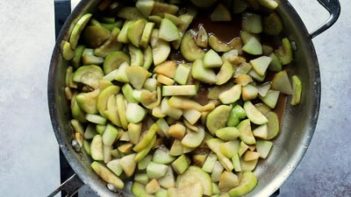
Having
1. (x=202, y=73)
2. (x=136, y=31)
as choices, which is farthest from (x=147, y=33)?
(x=202, y=73)

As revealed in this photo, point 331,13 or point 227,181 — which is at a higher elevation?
point 331,13

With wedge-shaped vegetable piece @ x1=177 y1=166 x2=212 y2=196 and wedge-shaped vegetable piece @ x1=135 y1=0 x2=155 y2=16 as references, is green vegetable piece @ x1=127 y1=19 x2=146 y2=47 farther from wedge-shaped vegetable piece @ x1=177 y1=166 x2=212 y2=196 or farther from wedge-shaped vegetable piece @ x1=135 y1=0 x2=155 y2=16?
wedge-shaped vegetable piece @ x1=177 y1=166 x2=212 y2=196

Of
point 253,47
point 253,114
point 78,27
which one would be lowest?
point 253,114

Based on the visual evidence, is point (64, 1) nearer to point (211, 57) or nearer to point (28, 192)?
point (211, 57)

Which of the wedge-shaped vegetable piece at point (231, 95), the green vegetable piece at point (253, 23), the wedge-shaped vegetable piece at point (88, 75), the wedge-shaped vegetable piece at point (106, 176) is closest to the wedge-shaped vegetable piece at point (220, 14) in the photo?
the green vegetable piece at point (253, 23)

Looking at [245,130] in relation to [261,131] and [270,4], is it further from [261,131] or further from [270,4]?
[270,4]

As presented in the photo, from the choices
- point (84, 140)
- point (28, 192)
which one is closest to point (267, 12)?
point (84, 140)
